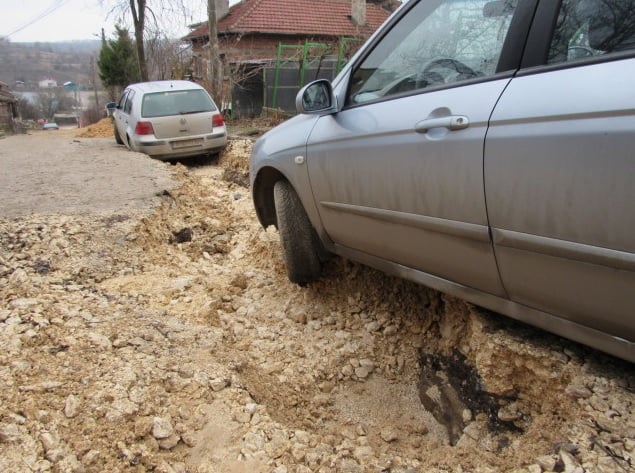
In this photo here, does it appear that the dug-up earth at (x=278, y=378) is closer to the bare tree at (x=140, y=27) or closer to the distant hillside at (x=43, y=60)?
the bare tree at (x=140, y=27)

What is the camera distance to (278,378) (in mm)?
2709

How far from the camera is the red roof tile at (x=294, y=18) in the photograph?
24766 millimetres

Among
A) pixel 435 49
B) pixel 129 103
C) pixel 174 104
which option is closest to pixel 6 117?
pixel 129 103

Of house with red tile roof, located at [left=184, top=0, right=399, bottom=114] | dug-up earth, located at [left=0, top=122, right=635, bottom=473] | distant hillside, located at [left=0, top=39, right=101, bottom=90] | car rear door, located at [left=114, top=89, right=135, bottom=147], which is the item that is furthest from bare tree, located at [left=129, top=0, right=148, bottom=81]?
distant hillside, located at [left=0, top=39, right=101, bottom=90]

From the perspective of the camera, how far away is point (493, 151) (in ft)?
5.84

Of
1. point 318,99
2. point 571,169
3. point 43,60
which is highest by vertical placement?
point 43,60

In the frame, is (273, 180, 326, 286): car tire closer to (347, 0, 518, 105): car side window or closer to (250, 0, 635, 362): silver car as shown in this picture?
(250, 0, 635, 362): silver car

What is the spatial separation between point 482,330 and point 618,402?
0.66 m

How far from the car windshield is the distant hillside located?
38768mm

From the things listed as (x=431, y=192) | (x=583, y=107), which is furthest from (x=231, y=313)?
(x=583, y=107)

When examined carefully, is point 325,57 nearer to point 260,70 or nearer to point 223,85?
point 260,70

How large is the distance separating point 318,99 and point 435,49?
0.68 metres

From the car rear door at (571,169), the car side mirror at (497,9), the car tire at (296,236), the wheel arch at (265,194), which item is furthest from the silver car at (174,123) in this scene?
the car rear door at (571,169)

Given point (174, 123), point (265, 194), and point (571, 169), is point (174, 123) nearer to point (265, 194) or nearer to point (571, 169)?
point (265, 194)
